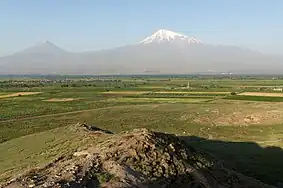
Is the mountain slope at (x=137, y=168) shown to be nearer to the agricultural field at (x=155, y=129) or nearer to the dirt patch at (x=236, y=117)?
the agricultural field at (x=155, y=129)

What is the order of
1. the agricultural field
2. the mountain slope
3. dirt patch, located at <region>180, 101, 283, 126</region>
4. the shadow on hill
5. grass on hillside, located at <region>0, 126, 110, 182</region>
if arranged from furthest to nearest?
dirt patch, located at <region>180, 101, 283, 126</region>, the agricultural field, the shadow on hill, grass on hillside, located at <region>0, 126, 110, 182</region>, the mountain slope

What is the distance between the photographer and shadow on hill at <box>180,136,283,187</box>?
26.0 meters

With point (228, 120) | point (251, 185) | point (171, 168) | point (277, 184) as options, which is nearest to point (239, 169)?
point (277, 184)

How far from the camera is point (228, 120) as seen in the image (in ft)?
171

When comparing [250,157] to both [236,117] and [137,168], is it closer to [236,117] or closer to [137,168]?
[137,168]

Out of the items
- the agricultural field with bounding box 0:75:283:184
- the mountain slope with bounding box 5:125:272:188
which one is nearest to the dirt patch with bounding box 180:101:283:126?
the agricultural field with bounding box 0:75:283:184

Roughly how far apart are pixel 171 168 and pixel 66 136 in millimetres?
13163

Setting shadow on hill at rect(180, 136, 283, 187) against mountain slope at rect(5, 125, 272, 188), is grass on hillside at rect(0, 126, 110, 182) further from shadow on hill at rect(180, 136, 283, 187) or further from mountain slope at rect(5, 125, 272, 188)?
shadow on hill at rect(180, 136, 283, 187)

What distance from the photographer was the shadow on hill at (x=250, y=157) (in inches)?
1023

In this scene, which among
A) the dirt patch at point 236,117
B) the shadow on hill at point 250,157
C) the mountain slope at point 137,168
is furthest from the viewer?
the dirt patch at point 236,117

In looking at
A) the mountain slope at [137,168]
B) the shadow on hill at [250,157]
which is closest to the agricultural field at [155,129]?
the shadow on hill at [250,157]

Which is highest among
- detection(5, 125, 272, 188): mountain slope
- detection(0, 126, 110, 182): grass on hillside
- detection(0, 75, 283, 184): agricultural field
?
detection(5, 125, 272, 188): mountain slope

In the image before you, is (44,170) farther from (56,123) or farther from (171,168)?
(56,123)

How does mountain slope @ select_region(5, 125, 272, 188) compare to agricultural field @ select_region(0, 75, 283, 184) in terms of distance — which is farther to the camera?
agricultural field @ select_region(0, 75, 283, 184)
